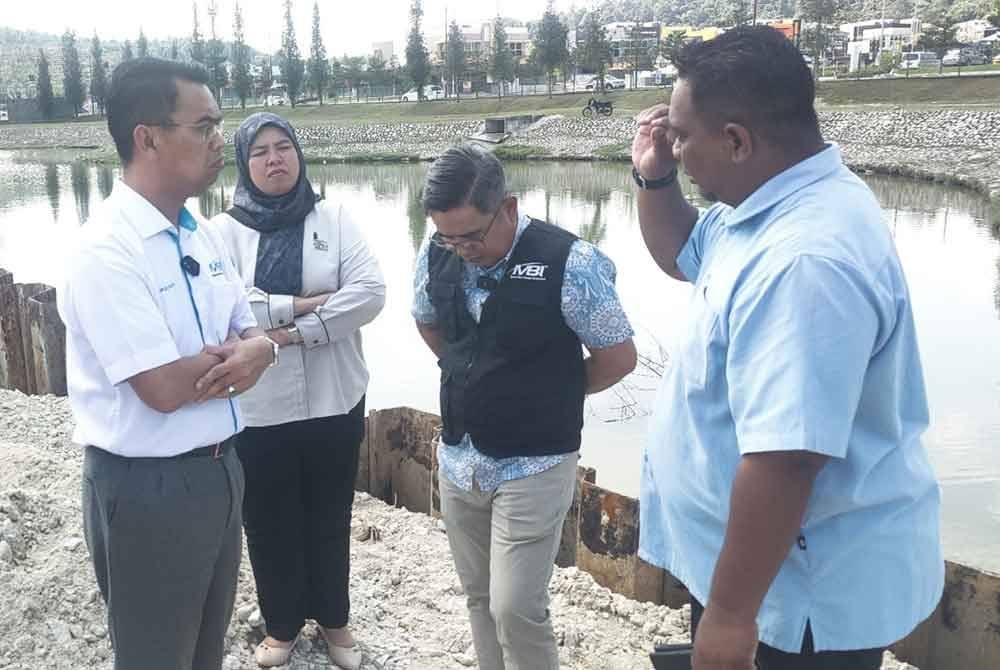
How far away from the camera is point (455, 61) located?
239 ft

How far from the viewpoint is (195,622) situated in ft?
8.12

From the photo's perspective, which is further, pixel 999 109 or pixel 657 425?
pixel 999 109

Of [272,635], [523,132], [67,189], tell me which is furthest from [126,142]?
[523,132]

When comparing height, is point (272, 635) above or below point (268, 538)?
below

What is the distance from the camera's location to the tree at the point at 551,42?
6694 cm

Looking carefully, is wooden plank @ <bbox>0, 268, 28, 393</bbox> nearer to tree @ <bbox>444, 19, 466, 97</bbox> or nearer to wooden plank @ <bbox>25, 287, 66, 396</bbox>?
wooden plank @ <bbox>25, 287, 66, 396</bbox>

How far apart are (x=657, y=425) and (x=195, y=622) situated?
4.43 ft

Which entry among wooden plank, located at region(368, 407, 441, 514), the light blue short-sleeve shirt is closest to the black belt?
the light blue short-sleeve shirt

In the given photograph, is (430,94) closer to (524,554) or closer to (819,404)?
(524,554)

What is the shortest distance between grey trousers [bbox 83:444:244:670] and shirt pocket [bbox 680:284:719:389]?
4.15 feet

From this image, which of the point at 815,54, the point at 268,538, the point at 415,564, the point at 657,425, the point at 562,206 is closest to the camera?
the point at 657,425

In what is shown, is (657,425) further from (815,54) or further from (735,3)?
(735,3)

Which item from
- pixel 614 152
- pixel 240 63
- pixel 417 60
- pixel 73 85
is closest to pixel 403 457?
pixel 614 152

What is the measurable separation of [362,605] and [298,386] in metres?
1.23
